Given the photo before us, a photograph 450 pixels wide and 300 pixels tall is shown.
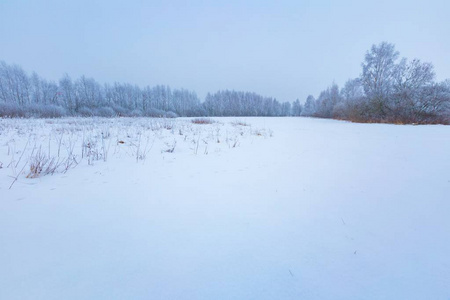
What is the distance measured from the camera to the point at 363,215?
66.9 inches

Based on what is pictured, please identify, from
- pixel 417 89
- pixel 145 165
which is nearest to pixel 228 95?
pixel 417 89

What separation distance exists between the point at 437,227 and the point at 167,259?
2.33 meters

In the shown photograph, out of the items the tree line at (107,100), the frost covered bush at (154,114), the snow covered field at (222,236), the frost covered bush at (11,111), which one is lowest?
the snow covered field at (222,236)

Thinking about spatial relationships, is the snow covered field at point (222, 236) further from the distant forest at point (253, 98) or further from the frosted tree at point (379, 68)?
the frosted tree at point (379, 68)

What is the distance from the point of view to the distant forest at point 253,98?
14.6m

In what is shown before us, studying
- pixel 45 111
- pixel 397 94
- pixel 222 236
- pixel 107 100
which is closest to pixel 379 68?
pixel 397 94

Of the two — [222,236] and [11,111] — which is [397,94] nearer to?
[222,236]

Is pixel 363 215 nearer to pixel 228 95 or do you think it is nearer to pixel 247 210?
pixel 247 210

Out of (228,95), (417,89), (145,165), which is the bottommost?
(145,165)

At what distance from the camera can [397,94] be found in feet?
51.5

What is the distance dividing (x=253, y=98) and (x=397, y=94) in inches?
2036

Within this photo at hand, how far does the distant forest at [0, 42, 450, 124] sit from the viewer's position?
14.6 meters

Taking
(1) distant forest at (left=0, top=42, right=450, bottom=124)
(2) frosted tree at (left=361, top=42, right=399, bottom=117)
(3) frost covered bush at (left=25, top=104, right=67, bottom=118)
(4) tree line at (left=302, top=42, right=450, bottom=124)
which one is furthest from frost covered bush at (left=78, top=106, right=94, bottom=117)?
(2) frosted tree at (left=361, top=42, right=399, bottom=117)

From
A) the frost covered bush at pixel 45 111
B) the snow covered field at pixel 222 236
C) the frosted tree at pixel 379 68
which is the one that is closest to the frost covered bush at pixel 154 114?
the frost covered bush at pixel 45 111
